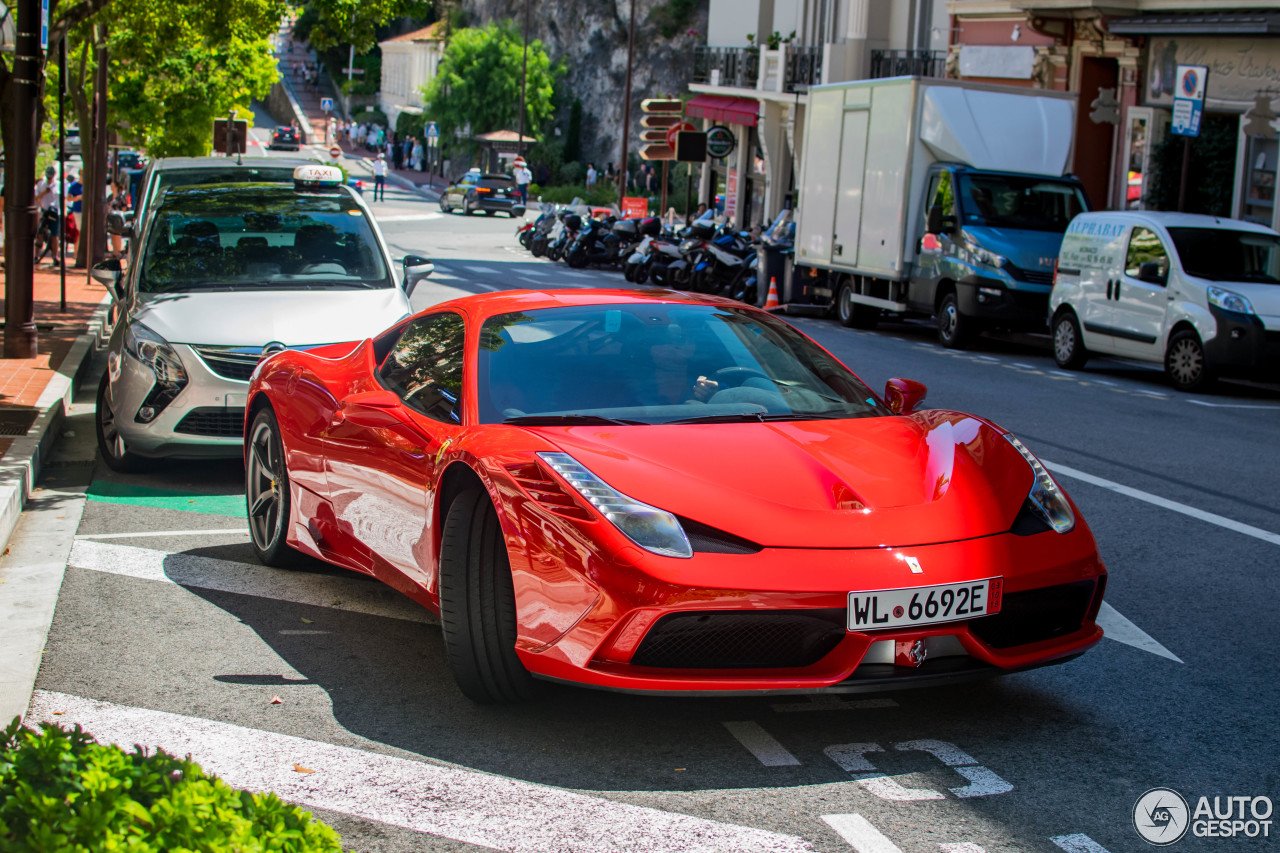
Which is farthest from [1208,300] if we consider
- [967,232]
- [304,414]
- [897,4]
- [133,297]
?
[897,4]

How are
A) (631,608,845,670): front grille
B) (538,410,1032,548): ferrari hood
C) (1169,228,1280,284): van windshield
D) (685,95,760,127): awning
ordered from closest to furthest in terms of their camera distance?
(631,608,845,670): front grille
(538,410,1032,548): ferrari hood
(1169,228,1280,284): van windshield
(685,95,760,127): awning

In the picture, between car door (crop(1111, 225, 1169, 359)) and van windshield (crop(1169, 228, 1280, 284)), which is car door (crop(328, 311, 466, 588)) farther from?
van windshield (crop(1169, 228, 1280, 284))

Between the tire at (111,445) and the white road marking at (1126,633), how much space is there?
18.3 ft

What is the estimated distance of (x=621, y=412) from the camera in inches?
203

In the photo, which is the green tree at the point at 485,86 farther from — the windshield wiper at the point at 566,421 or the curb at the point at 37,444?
the windshield wiper at the point at 566,421

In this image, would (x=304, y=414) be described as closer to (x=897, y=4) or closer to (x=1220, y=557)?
(x=1220, y=557)

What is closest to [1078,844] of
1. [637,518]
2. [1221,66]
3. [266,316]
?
[637,518]

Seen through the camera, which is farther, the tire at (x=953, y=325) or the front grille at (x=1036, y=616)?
the tire at (x=953, y=325)

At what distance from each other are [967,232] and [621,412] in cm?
1596

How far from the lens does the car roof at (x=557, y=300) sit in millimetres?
5789

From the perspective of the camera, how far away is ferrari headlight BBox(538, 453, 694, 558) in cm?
426

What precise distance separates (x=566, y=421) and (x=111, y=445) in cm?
494

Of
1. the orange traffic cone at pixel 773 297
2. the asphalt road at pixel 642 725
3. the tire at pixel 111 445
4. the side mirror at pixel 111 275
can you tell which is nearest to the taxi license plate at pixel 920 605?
the asphalt road at pixel 642 725

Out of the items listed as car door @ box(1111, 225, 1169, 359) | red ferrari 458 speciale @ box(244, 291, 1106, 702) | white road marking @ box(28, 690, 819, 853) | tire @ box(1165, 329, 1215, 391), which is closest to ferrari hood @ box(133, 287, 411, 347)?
red ferrari 458 speciale @ box(244, 291, 1106, 702)
